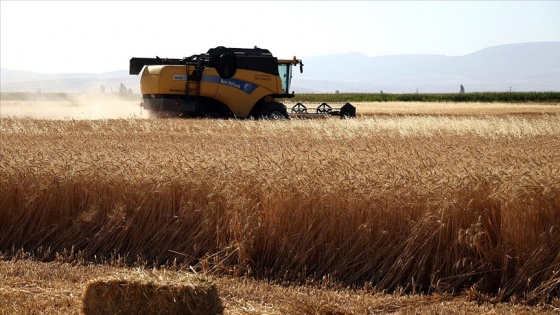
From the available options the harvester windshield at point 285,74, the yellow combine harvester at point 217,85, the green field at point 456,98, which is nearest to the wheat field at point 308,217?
the yellow combine harvester at point 217,85

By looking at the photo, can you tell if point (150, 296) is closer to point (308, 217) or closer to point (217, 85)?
point (308, 217)

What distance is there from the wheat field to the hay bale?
232cm

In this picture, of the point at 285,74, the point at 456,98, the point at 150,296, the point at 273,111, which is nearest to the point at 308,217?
the point at 150,296

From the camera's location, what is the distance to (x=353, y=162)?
31.1ft

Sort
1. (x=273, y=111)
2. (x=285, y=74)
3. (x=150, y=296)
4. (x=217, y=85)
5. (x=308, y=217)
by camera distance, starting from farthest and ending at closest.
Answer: (x=285, y=74) < (x=273, y=111) < (x=217, y=85) < (x=308, y=217) < (x=150, y=296)

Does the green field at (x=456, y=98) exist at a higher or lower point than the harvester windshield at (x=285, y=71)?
lower

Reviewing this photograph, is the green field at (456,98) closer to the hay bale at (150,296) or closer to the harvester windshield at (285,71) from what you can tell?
the harvester windshield at (285,71)

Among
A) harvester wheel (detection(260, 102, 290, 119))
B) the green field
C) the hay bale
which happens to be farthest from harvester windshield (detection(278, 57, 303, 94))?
the green field

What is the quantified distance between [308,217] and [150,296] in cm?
281

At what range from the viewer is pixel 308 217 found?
812 centimetres

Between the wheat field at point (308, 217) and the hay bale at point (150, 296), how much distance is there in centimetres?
232

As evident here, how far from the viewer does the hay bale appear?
552 cm

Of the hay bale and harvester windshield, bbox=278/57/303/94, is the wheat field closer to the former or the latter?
the hay bale

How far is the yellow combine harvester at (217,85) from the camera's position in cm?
2709
